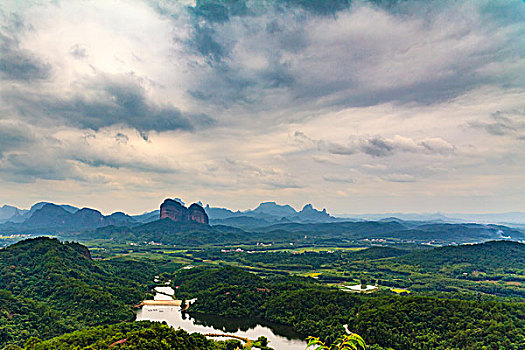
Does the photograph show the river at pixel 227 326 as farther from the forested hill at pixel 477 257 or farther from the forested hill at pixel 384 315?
the forested hill at pixel 477 257

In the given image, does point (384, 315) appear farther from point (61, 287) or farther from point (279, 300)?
point (61, 287)

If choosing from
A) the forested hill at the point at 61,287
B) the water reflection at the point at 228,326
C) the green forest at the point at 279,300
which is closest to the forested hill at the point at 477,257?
the green forest at the point at 279,300

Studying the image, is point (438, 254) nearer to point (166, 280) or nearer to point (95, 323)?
point (166, 280)

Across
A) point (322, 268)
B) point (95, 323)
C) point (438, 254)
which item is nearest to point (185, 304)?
point (95, 323)

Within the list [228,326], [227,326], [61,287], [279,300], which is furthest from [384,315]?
[61,287]

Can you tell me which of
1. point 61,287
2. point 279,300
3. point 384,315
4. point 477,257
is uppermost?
point 61,287

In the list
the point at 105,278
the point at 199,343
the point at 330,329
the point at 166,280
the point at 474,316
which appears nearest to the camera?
the point at 199,343
